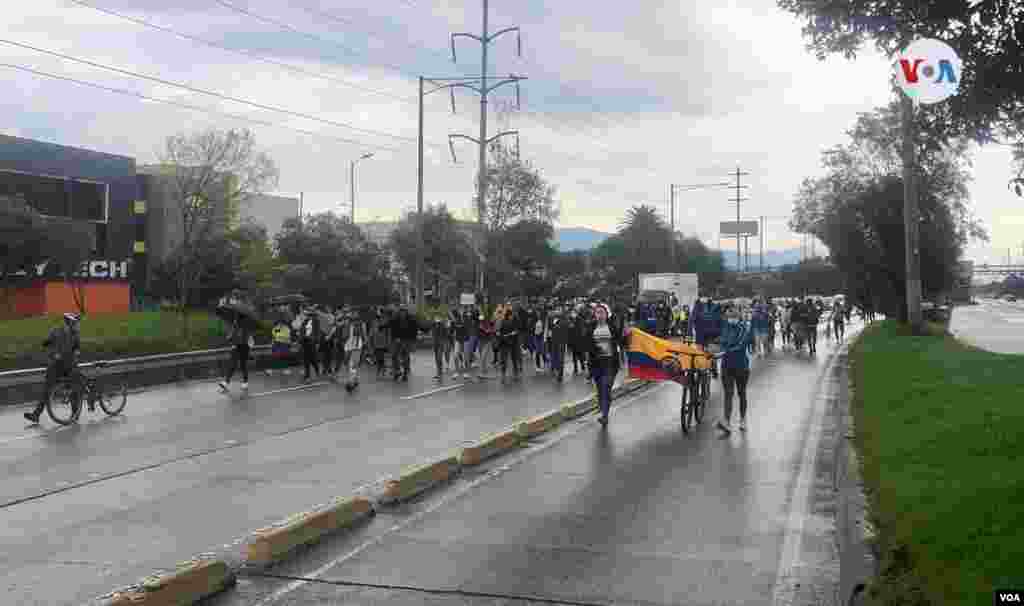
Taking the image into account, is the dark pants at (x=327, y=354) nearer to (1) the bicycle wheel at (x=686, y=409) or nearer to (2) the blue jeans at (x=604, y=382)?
(2) the blue jeans at (x=604, y=382)

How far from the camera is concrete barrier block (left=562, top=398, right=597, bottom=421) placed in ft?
51.6

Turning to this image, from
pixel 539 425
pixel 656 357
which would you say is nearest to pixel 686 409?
pixel 656 357

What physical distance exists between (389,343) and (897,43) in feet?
51.3

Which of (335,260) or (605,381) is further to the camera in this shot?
(335,260)

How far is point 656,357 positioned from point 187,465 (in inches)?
274

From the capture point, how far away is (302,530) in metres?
7.79

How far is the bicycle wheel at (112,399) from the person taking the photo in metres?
16.5

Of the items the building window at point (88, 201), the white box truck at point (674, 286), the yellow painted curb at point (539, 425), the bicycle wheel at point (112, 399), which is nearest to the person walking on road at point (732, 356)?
the yellow painted curb at point (539, 425)

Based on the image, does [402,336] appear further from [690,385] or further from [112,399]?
[690,385]

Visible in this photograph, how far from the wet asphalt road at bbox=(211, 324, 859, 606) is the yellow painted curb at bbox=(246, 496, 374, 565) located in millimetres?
129

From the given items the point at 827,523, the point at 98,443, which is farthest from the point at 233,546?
the point at 98,443

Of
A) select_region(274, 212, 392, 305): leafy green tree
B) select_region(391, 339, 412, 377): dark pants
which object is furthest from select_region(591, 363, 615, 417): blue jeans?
select_region(274, 212, 392, 305): leafy green tree

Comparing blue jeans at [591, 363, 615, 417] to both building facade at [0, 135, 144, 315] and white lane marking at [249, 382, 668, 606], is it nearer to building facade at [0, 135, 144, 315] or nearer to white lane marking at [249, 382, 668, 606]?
white lane marking at [249, 382, 668, 606]

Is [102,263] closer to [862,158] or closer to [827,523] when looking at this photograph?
[862,158]
